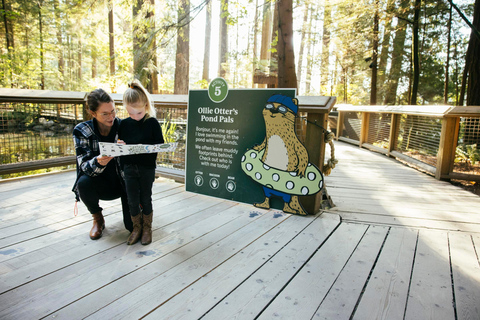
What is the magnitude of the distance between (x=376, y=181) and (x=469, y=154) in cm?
251

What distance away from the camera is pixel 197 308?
143cm

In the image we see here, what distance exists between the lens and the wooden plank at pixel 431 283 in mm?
1435

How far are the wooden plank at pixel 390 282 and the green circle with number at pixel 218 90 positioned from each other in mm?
1993

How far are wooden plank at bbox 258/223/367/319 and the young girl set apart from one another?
1089 mm

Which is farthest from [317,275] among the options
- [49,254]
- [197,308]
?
[49,254]

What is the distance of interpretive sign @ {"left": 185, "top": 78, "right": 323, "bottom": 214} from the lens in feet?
8.76

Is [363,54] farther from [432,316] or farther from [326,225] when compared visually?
[432,316]

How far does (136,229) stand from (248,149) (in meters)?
1.29

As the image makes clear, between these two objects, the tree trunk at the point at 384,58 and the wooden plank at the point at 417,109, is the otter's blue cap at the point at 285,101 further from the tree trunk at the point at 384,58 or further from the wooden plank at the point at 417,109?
the tree trunk at the point at 384,58

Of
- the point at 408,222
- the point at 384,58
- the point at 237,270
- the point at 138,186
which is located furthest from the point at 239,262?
the point at 384,58

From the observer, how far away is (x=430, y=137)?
521 centimetres

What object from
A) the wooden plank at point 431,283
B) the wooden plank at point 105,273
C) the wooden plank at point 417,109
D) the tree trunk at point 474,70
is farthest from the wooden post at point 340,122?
the wooden plank at point 105,273

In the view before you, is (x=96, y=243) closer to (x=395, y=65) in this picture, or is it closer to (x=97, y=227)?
(x=97, y=227)

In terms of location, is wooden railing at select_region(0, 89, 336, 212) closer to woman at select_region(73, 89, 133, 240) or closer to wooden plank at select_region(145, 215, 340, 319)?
wooden plank at select_region(145, 215, 340, 319)
